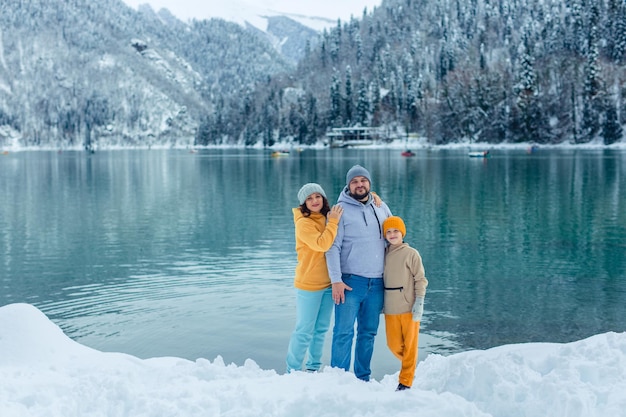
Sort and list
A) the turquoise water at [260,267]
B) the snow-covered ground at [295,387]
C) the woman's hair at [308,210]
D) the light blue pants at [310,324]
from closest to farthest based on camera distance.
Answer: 1. the snow-covered ground at [295,387]
2. the woman's hair at [308,210]
3. the light blue pants at [310,324]
4. the turquoise water at [260,267]

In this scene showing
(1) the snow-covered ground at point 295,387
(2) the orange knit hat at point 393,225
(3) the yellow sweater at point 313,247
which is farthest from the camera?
(2) the orange knit hat at point 393,225

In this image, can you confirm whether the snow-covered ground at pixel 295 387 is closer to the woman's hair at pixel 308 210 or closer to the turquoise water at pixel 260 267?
the woman's hair at pixel 308 210

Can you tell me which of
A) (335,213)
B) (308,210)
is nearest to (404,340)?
(335,213)

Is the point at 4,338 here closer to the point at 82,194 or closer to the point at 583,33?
the point at 82,194

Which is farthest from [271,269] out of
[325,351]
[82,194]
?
[82,194]

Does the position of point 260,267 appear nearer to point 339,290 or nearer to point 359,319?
point 359,319

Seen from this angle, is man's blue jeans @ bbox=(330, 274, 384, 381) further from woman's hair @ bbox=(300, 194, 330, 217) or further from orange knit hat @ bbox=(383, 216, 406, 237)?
woman's hair @ bbox=(300, 194, 330, 217)

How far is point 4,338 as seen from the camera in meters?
8.74

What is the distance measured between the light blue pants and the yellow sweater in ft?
0.50

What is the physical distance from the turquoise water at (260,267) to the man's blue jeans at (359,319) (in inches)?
135

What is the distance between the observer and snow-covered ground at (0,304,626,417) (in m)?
6.99

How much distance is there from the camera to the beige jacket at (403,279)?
827 centimetres

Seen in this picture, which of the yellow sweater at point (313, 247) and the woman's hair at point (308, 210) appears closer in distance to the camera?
the yellow sweater at point (313, 247)

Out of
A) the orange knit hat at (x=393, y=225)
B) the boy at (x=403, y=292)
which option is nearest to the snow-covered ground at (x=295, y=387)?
the boy at (x=403, y=292)
